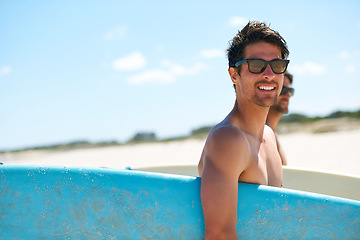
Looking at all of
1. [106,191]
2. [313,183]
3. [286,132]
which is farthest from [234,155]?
[286,132]

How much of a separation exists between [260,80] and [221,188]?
57 cm

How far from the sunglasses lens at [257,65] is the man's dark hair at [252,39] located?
0.28 ft

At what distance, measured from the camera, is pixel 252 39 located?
5.45 ft

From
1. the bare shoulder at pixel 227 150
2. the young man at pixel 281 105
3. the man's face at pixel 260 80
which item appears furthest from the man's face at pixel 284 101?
the bare shoulder at pixel 227 150

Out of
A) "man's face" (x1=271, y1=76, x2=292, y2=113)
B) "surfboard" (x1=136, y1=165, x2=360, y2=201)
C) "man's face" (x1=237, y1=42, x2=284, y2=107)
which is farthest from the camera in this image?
"man's face" (x1=271, y1=76, x2=292, y2=113)

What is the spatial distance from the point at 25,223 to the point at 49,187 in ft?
0.76

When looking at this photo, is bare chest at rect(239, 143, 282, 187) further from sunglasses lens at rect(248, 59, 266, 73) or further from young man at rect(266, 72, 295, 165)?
young man at rect(266, 72, 295, 165)

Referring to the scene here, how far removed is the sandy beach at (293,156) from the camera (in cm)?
642

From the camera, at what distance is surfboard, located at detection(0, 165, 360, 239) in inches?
53.1

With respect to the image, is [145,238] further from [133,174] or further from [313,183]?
[313,183]

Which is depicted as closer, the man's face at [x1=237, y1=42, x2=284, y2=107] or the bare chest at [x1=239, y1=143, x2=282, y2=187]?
the bare chest at [x1=239, y1=143, x2=282, y2=187]

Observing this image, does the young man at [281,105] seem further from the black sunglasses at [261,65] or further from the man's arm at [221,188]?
the man's arm at [221,188]

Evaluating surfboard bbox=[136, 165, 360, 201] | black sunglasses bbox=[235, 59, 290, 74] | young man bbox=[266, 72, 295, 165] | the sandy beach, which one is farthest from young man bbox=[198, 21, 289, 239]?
young man bbox=[266, 72, 295, 165]

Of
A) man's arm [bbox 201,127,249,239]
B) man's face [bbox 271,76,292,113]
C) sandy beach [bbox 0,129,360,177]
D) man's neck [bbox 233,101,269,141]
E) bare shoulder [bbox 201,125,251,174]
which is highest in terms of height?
man's face [bbox 271,76,292,113]
